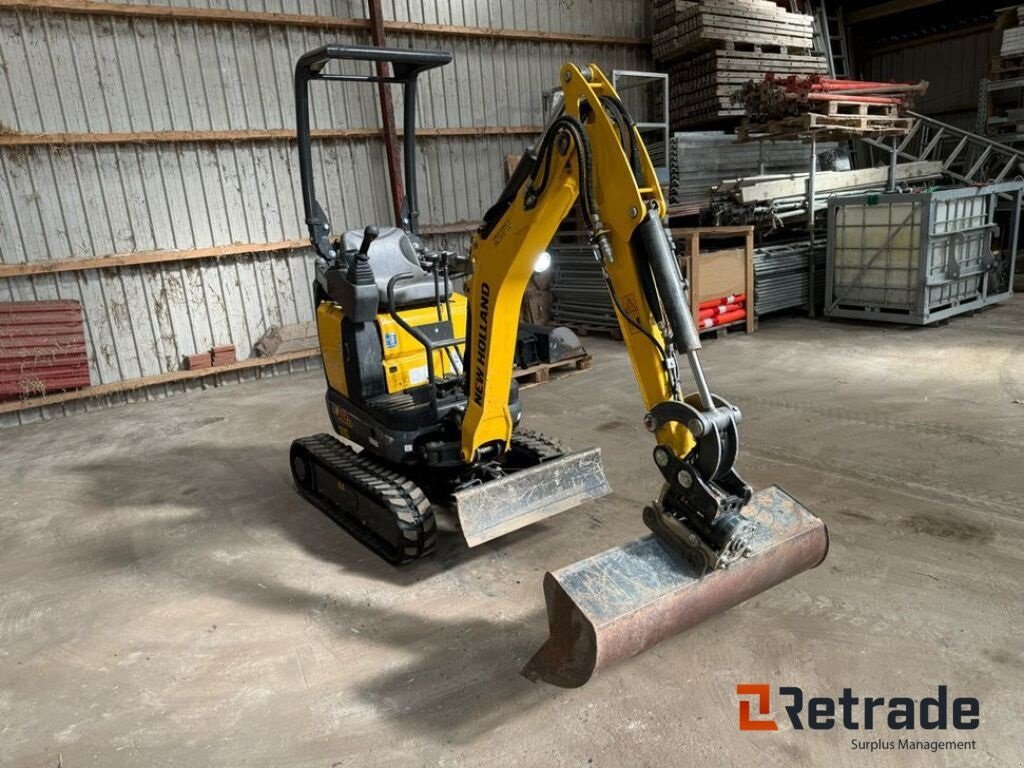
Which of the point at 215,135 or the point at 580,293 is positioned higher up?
the point at 215,135

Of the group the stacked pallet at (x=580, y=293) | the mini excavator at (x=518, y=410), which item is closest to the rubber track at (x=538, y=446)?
the mini excavator at (x=518, y=410)

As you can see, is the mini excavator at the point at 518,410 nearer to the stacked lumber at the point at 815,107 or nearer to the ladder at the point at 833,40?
the stacked lumber at the point at 815,107

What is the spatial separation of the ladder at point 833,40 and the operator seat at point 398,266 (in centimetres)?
1249

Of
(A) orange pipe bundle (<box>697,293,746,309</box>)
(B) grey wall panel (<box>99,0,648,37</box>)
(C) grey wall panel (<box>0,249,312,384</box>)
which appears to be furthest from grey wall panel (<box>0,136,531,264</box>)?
(A) orange pipe bundle (<box>697,293,746,309</box>)

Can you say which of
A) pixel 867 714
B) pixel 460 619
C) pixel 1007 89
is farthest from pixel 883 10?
pixel 460 619

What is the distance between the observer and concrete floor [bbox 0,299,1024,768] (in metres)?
2.56

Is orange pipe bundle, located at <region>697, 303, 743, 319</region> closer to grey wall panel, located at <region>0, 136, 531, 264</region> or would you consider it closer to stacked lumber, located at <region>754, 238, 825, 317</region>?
stacked lumber, located at <region>754, 238, 825, 317</region>

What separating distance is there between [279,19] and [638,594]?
8.50 meters

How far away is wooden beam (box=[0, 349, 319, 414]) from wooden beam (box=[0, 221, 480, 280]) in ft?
4.27

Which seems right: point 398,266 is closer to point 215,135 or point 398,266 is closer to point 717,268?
point 215,135

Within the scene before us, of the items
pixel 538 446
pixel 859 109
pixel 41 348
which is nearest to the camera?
pixel 538 446

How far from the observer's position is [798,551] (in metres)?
2.88

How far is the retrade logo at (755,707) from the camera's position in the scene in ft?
8.27

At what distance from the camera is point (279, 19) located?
8477mm
